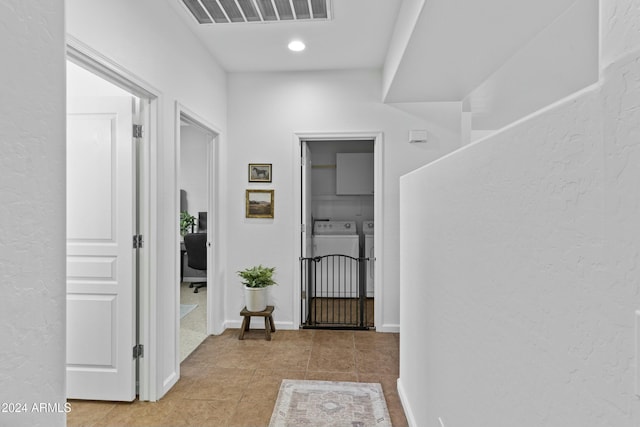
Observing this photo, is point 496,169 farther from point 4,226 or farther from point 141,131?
point 141,131

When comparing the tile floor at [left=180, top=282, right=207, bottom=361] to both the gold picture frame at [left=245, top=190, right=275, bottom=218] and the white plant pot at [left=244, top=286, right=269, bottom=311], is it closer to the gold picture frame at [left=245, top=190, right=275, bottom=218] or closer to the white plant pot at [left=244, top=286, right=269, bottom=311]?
the white plant pot at [left=244, top=286, right=269, bottom=311]

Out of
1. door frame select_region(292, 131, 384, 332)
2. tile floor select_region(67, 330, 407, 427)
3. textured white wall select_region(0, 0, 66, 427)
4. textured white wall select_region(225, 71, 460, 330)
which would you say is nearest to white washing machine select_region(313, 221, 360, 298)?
door frame select_region(292, 131, 384, 332)

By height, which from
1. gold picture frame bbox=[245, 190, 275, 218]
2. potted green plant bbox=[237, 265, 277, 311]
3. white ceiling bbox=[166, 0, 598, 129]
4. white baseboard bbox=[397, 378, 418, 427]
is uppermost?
white ceiling bbox=[166, 0, 598, 129]

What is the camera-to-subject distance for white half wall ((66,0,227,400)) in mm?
1911

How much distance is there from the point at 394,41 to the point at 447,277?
225 centimetres

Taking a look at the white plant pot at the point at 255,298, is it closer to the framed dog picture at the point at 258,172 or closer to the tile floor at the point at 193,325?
the tile floor at the point at 193,325

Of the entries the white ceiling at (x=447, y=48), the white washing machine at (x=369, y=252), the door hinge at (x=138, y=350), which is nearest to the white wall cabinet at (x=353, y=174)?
the white washing machine at (x=369, y=252)

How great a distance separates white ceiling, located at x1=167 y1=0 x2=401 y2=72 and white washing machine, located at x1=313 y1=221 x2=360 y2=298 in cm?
236

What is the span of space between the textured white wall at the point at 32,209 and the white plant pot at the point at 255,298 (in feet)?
8.90

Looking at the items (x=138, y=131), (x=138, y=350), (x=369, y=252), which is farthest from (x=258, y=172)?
(x=369, y=252)

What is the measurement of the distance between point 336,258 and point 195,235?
83.4 inches

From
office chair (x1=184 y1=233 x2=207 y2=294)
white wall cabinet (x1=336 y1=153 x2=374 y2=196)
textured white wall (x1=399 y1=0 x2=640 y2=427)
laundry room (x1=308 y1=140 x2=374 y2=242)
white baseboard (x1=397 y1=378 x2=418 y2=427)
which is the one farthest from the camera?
laundry room (x1=308 y1=140 x2=374 y2=242)

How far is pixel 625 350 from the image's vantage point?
0.47 metres

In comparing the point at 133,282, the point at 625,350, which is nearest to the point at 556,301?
the point at 625,350
